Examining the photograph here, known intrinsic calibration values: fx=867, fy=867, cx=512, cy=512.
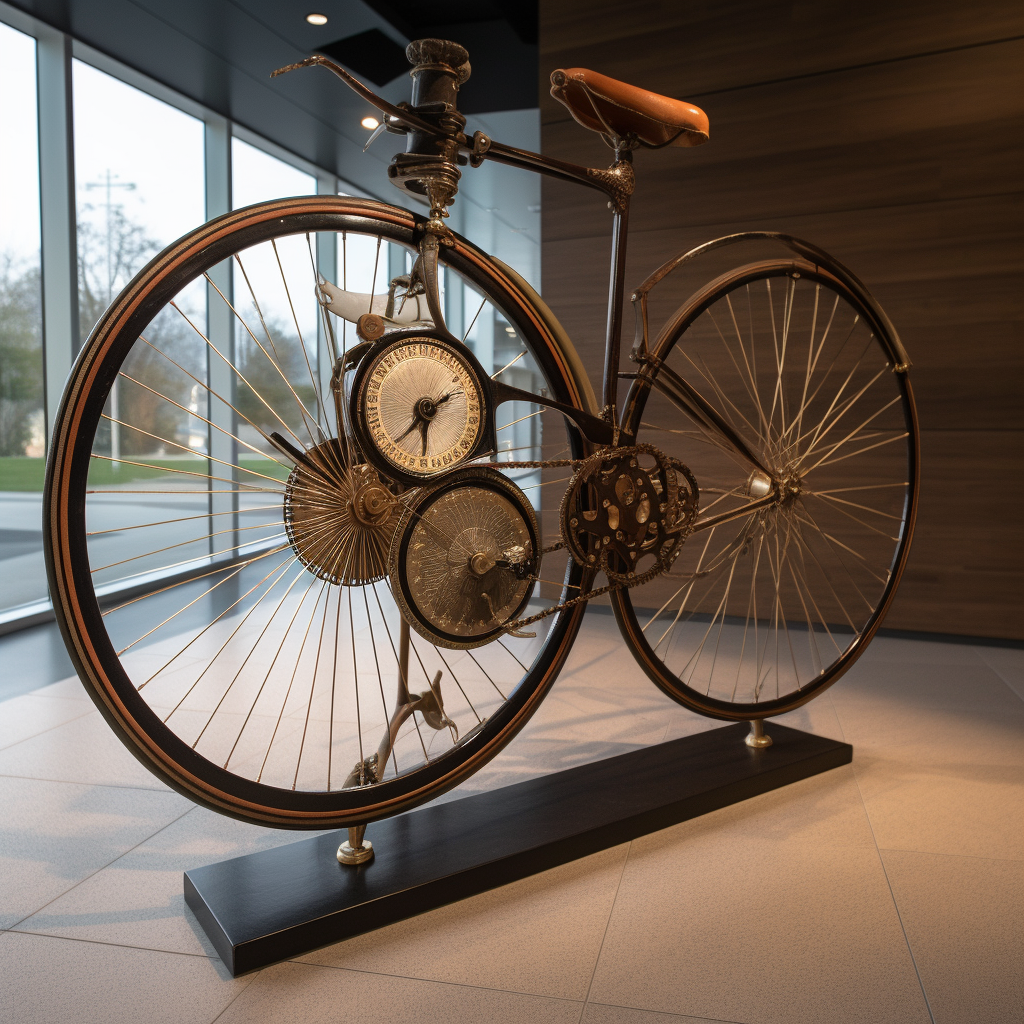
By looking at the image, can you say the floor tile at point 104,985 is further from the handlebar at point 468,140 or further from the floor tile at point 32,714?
the handlebar at point 468,140

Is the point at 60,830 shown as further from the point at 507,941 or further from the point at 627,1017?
the point at 627,1017

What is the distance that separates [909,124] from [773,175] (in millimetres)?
432

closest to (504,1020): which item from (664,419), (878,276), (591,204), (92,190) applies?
(664,419)

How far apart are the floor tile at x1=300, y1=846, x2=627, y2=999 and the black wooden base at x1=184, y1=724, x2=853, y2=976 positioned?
0.02m

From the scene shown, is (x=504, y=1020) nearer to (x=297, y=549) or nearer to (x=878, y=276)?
(x=297, y=549)

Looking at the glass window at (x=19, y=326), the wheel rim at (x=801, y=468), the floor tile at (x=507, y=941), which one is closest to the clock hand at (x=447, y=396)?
the floor tile at (x=507, y=941)

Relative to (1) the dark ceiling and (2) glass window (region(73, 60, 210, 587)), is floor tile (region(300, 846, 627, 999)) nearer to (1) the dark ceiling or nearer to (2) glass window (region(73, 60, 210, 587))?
(2) glass window (region(73, 60, 210, 587))

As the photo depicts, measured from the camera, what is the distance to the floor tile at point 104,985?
1.01m

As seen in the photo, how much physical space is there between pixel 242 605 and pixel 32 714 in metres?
1.44

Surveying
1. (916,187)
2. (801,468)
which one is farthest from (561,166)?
(916,187)

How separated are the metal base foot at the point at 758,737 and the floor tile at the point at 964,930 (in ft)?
1.17

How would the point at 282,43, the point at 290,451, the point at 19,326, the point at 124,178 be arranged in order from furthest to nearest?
the point at 124,178, the point at 282,43, the point at 19,326, the point at 290,451

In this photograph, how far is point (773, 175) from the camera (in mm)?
2941

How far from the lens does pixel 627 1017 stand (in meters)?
1.02
